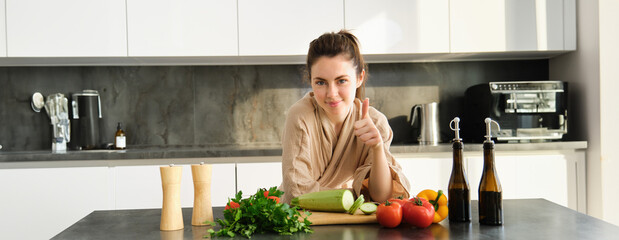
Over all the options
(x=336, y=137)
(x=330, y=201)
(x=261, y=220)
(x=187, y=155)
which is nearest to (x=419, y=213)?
(x=330, y=201)

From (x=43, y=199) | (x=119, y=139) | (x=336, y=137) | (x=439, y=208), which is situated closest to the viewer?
(x=439, y=208)

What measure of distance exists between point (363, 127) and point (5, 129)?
120 inches

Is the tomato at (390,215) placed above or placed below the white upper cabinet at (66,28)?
below

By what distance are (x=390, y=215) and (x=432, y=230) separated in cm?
11

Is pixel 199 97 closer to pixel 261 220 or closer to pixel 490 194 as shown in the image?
pixel 261 220

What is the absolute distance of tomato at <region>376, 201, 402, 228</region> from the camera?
129 cm

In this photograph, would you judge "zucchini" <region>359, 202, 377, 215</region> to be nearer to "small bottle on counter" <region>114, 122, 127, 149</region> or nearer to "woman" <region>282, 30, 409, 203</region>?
"woman" <region>282, 30, 409, 203</region>

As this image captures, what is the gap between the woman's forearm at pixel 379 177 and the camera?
1.67m

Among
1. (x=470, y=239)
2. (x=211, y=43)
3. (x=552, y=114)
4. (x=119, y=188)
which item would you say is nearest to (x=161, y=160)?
(x=119, y=188)

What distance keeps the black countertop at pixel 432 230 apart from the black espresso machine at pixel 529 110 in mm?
1818

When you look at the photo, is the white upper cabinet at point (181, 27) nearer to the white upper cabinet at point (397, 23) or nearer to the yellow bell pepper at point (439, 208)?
the white upper cabinet at point (397, 23)

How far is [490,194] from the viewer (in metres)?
1.32

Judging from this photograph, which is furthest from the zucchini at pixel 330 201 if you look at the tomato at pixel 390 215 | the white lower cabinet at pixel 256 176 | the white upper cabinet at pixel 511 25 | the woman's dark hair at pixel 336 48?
the white upper cabinet at pixel 511 25

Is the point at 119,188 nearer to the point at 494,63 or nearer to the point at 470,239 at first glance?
the point at 470,239
